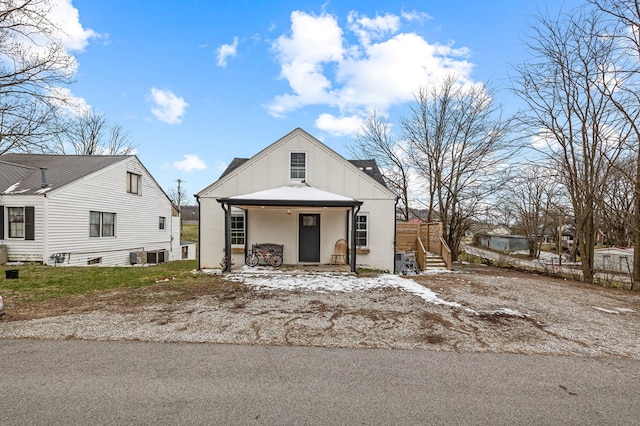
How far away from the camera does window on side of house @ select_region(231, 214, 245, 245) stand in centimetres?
1188

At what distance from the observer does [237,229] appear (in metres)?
11.9

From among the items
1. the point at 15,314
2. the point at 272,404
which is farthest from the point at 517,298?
the point at 15,314

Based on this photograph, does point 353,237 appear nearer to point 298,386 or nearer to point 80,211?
point 298,386

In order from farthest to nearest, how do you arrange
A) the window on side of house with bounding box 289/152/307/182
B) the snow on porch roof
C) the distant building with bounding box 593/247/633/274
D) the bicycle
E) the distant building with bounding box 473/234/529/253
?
the distant building with bounding box 473/234/529/253, the distant building with bounding box 593/247/633/274, the window on side of house with bounding box 289/152/307/182, the bicycle, the snow on porch roof

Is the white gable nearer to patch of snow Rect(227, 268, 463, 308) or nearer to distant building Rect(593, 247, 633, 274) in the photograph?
patch of snow Rect(227, 268, 463, 308)

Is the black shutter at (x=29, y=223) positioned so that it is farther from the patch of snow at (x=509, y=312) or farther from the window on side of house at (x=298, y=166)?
the patch of snow at (x=509, y=312)

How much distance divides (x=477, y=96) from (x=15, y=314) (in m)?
22.0

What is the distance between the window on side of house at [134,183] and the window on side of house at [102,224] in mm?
2088

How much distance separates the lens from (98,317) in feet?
16.7

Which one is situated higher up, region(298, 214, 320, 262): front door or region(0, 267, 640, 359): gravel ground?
region(298, 214, 320, 262): front door

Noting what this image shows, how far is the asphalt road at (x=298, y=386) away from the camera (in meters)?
2.51

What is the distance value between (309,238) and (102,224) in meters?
12.0

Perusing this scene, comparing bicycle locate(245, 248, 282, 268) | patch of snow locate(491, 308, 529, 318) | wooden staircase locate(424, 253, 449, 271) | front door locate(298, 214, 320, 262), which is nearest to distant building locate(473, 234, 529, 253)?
wooden staircase locate(424, 253, 449, 271)

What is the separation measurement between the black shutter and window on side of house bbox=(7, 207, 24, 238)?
275mm
